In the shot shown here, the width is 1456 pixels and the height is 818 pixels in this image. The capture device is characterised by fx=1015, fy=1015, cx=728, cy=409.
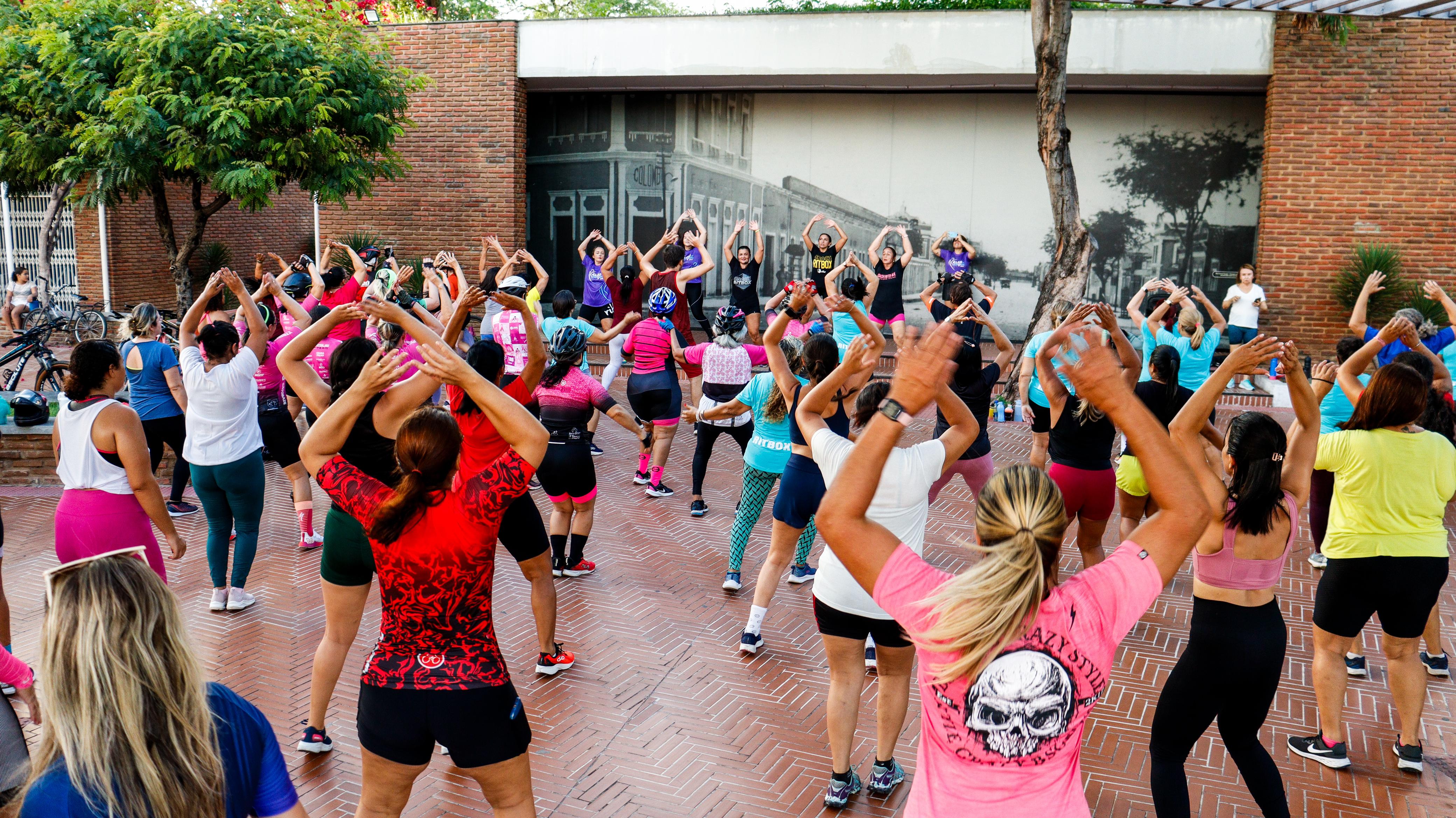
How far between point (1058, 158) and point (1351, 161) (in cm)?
587

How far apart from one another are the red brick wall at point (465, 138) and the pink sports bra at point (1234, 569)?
16172 mm

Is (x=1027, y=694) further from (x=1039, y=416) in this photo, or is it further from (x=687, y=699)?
(x=1039, y=416)

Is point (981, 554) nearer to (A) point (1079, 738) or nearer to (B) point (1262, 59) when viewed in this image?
(A) point (1079, 738)

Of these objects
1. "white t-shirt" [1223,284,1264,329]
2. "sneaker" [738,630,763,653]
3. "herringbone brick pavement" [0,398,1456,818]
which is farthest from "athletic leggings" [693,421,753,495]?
"white t-shirt" [1223,284,1264,329]

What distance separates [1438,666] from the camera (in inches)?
227

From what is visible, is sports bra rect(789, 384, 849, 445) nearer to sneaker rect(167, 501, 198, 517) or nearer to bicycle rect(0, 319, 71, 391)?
sneaker rect(167, 501, 198, 517)

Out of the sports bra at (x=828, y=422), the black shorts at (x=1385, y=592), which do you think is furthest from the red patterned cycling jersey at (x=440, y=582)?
the black shorts at (x=1385, y=592)

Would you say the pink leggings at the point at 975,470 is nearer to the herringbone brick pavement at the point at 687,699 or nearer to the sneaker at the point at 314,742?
the herringbone brick pavement at the point at 687,699

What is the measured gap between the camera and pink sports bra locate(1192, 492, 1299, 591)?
370 cm

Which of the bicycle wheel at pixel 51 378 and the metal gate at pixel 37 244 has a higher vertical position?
the metal gate at pixel 37 244

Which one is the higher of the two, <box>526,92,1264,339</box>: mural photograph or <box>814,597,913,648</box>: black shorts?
<box>526,92,1264,339</box>: mural photograph

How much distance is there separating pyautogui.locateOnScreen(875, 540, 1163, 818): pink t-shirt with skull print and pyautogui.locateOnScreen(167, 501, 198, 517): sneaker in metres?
8.05

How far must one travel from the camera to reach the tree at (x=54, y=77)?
13.3m

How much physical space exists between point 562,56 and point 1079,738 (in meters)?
17.6
